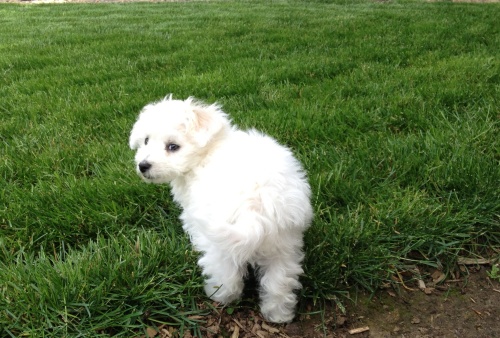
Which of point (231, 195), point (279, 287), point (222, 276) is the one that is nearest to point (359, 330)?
point (279, 287)

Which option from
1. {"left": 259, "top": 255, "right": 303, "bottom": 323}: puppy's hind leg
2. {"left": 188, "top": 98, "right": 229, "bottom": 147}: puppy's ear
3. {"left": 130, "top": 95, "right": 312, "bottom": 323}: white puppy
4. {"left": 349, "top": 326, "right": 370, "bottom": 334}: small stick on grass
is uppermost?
{"left": 188, "top": 98, "right": 229, "bottom": 147}: puppy's ear

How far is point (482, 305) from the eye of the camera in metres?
2.26

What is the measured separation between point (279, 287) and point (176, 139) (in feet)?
3.48

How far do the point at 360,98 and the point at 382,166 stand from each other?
1.42 meters

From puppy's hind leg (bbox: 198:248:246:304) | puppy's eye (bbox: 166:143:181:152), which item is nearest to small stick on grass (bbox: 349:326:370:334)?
puppy's hind leg (bbox: 198:248:246:304)

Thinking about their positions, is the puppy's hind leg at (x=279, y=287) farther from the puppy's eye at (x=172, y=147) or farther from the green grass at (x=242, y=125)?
the puppy's eye at (x=172, y=147)

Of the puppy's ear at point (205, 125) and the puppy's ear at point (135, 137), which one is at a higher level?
the puppy's ear at point (205, 125)

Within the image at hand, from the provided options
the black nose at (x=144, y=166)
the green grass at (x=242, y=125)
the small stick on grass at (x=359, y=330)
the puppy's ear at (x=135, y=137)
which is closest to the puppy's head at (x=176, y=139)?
the black nose at (x=144, y=166)

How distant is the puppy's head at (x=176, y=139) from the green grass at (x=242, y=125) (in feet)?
1.39

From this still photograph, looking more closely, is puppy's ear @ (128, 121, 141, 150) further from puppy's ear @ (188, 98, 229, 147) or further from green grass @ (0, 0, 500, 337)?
puppy's ear @ (188, 98, 229, 147)

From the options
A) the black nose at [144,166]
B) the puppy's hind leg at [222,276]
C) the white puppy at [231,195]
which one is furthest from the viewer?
the black nose at [144,166]

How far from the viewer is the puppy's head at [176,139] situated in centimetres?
240

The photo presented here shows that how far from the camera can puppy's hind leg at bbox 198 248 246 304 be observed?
201 centimetres

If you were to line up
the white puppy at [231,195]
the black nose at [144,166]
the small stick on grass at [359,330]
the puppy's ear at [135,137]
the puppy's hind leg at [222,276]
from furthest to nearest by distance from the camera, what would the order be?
1. the puppy's ear at [135,137]
2. the black nose at [144,166]
3. the small stick on grass at [359,330]
4. the puppy's hind leg at [222,276]
5. the white puppy at [231,195]
